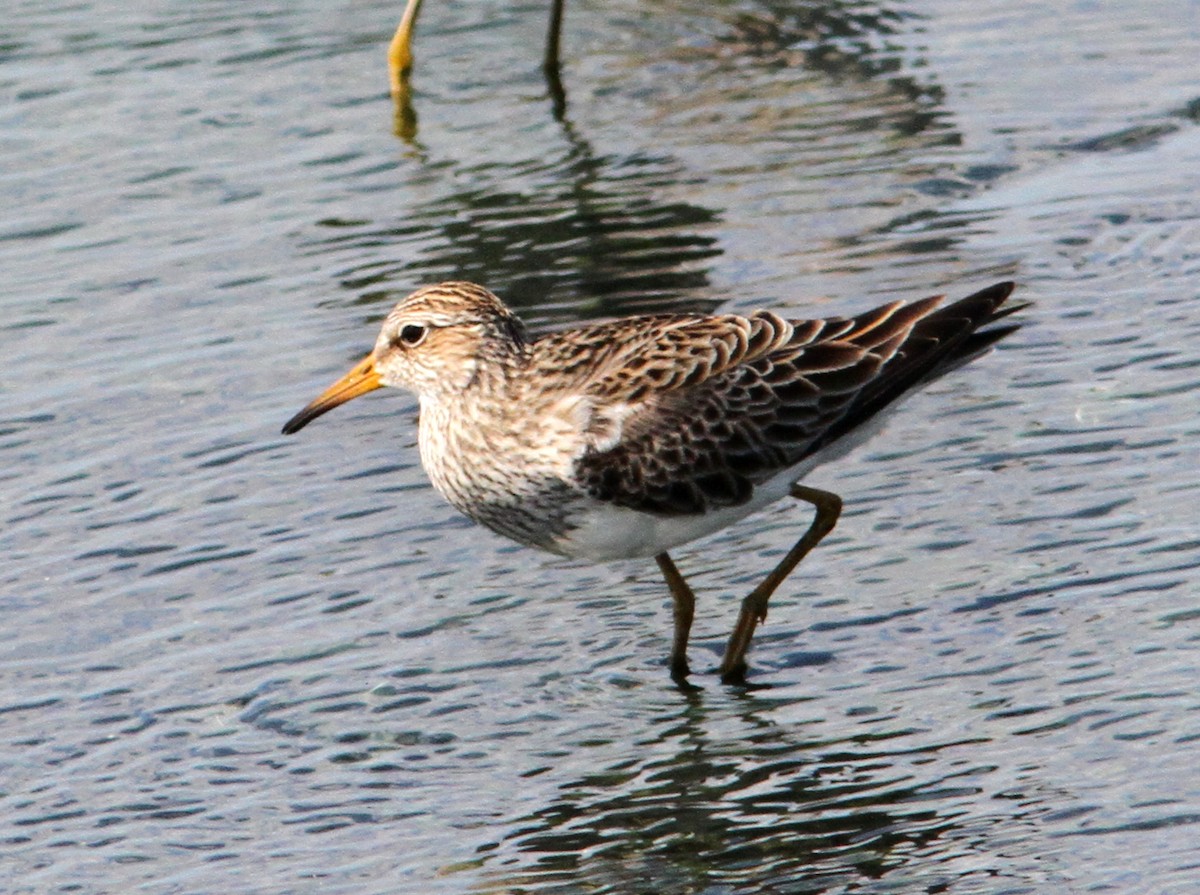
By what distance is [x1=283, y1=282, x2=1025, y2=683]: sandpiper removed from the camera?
301 inches

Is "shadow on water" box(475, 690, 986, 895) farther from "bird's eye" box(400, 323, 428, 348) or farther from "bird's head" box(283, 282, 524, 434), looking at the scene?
"bird's eye" box(400, 323, 428, 348)

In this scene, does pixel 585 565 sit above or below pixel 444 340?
below

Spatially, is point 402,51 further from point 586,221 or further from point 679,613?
point 679,613

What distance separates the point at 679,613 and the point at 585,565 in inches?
36.0

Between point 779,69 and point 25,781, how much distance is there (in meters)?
9.12

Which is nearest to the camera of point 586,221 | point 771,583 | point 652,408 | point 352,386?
point 652,408

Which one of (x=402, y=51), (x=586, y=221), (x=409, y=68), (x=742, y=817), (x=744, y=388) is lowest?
(x=742, y=817)

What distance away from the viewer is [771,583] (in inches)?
312

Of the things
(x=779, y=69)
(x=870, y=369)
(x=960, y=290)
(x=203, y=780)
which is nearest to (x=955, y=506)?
(x=870, y=369)

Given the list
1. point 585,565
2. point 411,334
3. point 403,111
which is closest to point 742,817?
point 585,565

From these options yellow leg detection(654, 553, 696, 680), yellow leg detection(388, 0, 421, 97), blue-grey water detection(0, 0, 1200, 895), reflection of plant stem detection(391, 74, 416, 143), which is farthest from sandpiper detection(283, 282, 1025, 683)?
yellow leg detection(388, 0, 421, 97)

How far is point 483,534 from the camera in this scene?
895cm

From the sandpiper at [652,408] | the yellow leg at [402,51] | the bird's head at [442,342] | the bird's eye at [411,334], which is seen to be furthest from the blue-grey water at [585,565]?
the bird's eye at [411,334]

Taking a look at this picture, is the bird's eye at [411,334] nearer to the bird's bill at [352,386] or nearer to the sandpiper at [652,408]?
the sandpiper at [652,408]
